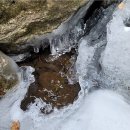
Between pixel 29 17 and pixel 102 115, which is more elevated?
pixel 29 17

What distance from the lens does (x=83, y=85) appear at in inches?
196

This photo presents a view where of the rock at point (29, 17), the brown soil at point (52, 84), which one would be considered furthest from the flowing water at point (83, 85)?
the rock at point (29, 17)

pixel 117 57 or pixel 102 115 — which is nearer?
pixel 102 115

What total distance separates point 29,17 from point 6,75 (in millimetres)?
894

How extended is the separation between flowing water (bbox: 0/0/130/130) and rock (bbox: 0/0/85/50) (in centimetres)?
42

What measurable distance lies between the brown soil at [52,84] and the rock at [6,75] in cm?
29

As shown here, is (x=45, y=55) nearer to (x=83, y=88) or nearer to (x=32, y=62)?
(x=32, y=62)

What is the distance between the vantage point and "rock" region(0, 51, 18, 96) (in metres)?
4.89

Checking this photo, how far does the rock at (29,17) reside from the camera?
189 inches

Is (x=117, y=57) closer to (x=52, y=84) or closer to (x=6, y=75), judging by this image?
(x=52, y=84)

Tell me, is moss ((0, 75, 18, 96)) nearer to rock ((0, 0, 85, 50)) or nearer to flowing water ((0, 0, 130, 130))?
flowing water ((0, 0, 130, 130))

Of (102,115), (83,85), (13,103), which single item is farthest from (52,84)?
(102,115)

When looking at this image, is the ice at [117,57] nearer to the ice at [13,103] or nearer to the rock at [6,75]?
the ice at [13,103]

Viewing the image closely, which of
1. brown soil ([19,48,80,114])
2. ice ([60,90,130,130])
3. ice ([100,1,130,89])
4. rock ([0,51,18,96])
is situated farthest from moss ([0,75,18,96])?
ice ([100,1,130,89])
